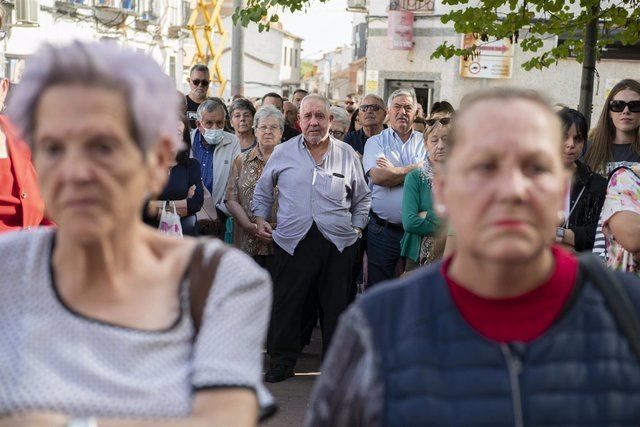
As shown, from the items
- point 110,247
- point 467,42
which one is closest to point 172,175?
point 110,247

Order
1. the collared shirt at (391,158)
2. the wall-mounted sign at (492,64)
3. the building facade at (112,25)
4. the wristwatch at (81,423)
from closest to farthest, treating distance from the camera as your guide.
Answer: the wristwatch at (81,423) → the collared shirt at (391,158) → the building facade at (112,25) → the wall-mounted sign at (492,64)

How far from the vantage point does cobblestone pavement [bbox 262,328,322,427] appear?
6.51 meters

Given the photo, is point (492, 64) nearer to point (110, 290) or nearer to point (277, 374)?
point (277, 374)

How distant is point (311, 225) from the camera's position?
24.8 ft

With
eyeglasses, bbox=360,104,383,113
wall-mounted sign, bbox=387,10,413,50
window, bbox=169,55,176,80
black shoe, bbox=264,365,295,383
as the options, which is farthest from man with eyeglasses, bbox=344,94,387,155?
window, bbox=169,55,176,80

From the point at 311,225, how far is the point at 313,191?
259mm

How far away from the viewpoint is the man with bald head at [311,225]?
755cm

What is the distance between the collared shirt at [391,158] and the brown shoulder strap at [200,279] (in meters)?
5.93

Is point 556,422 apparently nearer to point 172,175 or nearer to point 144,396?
point 144,396

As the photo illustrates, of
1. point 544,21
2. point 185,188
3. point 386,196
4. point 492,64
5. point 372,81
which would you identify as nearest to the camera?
point 185,188

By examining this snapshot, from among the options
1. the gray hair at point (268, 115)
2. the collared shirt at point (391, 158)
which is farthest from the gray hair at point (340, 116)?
the gray hair at point (268, 115)

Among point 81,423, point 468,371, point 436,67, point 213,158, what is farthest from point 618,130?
point 436,67

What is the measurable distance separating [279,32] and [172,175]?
65.4 metres

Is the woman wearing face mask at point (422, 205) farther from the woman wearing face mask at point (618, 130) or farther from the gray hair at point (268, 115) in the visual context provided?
the gray hair at point (268, 115)
